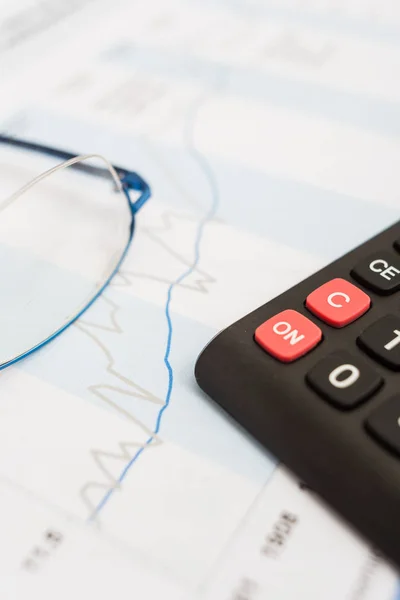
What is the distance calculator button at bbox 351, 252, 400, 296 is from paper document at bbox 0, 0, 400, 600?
37 millimetres

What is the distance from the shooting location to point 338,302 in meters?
→ 0.22

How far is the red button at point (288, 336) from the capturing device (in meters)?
0.21

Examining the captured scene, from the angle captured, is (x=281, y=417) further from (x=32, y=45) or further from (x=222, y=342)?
(x=32, y=45)

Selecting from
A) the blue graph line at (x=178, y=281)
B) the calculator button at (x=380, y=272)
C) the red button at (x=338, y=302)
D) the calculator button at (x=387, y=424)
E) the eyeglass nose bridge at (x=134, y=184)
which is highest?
the calculator button at (x=380, y=272)

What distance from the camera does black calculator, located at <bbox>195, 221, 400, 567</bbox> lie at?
179 millimetres

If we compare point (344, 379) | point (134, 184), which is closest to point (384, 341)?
point (344, 379)

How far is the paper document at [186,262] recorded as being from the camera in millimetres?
177

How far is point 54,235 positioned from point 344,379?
0.16m

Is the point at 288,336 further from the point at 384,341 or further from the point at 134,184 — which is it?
the point at 134,184

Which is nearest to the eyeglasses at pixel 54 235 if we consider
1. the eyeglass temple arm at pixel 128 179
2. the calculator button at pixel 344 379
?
the eyeglass temple arm at pixel 128 179

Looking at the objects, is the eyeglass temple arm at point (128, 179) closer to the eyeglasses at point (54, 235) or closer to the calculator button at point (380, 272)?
the eyeglasses at point (54, 235)

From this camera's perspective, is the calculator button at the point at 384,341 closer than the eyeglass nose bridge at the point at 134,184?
Yes

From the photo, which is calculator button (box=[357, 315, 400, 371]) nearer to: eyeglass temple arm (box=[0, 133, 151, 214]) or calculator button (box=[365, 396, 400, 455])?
calculator button (box=[365, 396, 400, 455])

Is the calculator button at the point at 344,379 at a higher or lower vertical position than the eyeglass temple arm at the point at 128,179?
higher
